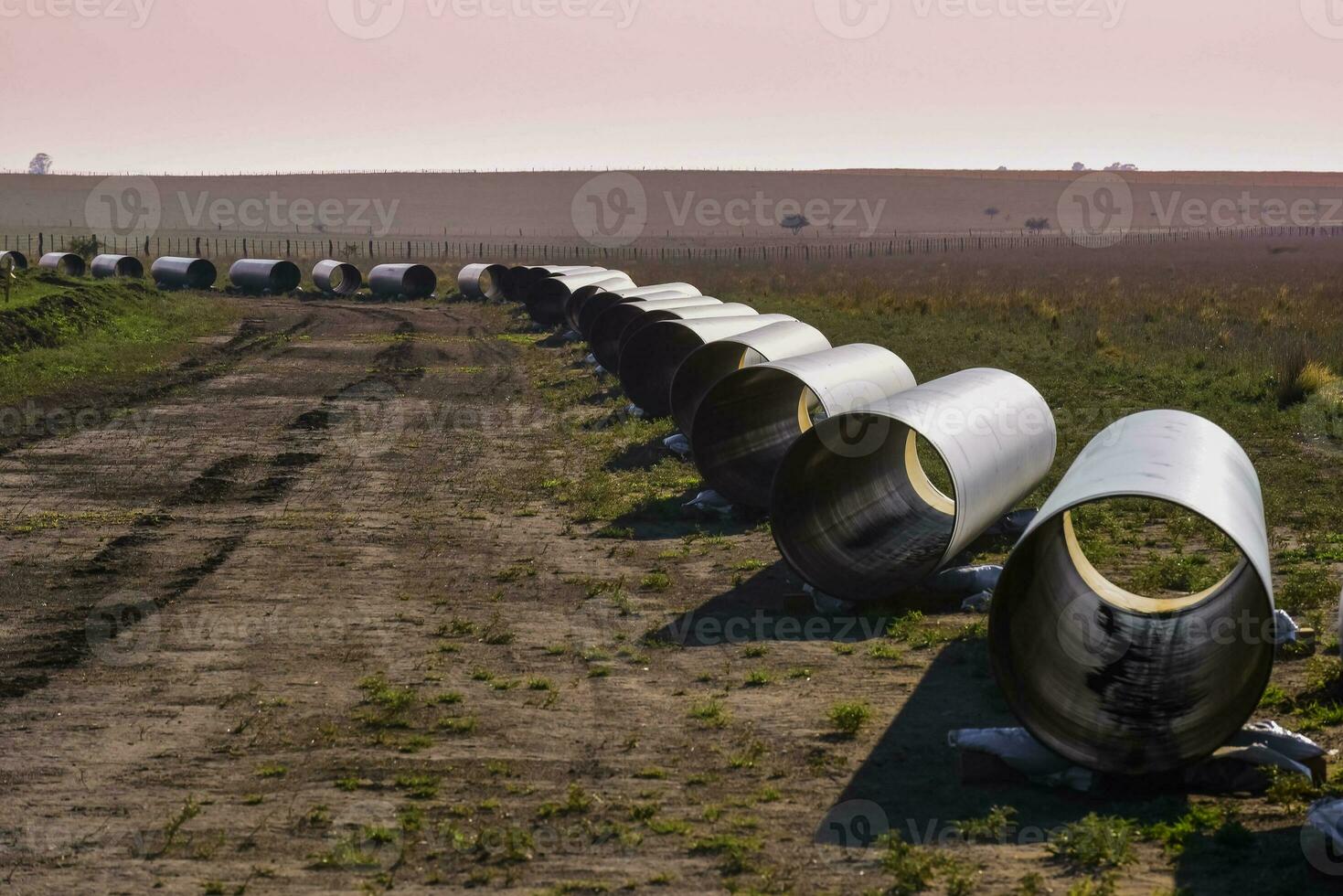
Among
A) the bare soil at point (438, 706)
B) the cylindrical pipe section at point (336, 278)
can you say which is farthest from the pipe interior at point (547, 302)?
the bare soil at point (438, 706)

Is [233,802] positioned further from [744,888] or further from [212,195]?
[212,195]

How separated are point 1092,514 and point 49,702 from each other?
10460 millimetres

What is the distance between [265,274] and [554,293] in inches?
848

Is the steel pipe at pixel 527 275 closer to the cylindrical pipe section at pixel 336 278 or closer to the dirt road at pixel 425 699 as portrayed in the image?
the cylindrical pipe section at pixel 336 278

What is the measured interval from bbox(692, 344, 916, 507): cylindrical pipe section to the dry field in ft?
2.61

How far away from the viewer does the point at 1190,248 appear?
9319cm

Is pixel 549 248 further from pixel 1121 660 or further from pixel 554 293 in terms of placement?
pixel 1121 660

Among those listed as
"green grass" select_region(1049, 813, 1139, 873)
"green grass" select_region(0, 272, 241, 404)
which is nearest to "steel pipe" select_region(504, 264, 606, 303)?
"green grass" select_region(0, 272, 241, 404)

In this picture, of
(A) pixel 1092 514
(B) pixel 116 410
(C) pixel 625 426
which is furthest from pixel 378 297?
(A) pixel 1092 514

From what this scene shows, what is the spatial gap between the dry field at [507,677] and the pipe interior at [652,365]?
21.7 inches

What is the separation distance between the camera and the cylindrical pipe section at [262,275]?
54219mm

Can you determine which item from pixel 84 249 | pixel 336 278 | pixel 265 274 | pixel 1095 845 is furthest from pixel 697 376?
pixel 84 249

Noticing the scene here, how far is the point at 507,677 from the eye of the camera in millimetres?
9945

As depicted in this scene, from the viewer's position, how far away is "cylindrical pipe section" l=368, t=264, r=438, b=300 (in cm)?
5231
